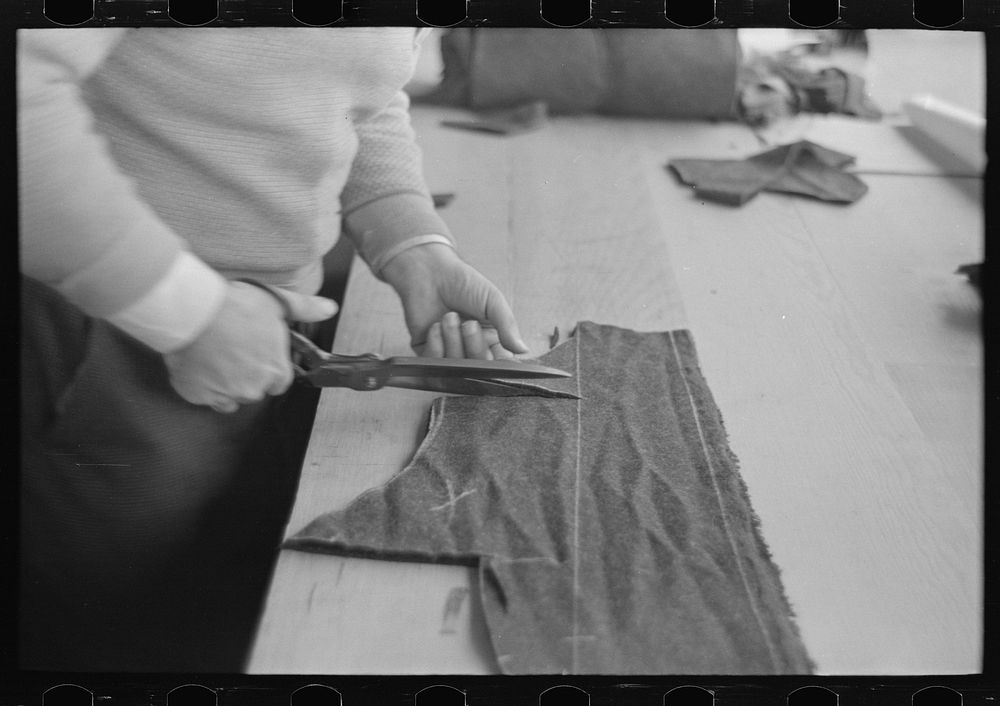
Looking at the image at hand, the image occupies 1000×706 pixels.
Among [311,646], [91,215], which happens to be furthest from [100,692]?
[91,215]

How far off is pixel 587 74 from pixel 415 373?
59 centimetres

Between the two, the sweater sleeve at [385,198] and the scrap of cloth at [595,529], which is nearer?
the scrap of cloth at [595,529]

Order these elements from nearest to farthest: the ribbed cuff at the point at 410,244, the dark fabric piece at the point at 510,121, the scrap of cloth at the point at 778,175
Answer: the ribbed cuff at the point at 410,244, the scrap of cloth at the point at 778,175, the dark fabric piece at the point at 510,121

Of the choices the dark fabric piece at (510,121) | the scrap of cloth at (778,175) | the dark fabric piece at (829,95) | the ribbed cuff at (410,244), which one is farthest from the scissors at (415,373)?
the dark fabric piece at (829,95)

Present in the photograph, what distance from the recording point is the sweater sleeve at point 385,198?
689 millimetres

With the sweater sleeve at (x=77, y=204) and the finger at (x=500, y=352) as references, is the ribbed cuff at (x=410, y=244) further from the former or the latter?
the sweater sleeve at (x=77, y=204)

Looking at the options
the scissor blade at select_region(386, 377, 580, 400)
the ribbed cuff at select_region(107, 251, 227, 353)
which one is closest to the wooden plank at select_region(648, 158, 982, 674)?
the scissor blade at select_region(386, 377, 580, 400)

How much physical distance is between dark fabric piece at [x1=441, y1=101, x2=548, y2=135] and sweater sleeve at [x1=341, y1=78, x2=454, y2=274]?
0.32 metres

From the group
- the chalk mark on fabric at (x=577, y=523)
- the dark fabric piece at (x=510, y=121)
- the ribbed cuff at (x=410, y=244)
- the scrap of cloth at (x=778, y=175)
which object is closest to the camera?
the chalk mark on fabric at (x=577, y=523)

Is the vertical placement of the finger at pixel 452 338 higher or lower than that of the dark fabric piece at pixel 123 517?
higher

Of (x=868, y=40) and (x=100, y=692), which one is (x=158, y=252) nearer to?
(x=100, y=692)

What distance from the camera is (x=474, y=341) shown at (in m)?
0.64

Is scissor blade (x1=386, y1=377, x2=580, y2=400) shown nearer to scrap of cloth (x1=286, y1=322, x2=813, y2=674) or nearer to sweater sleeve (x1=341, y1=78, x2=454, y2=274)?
scrap of cloth (x1=286, y1=322, x2=813, y2=674)

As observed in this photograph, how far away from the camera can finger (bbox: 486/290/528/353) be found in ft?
2.10
